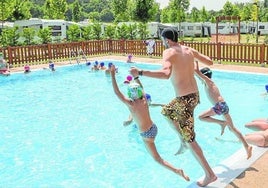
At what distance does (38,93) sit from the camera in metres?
13.2

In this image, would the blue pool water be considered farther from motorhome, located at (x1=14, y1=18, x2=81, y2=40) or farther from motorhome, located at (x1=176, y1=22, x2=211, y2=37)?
motorhome, located at (x1=176, y1=22, x2=211, y2=37)

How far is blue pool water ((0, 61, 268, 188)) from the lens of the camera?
6.07m

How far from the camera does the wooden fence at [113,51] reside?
1653 cm

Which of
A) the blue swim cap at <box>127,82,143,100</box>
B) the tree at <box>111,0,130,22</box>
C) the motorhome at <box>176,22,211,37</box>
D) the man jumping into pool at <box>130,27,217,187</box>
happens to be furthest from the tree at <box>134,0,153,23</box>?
the blue swim cap at <box>127,82,143,100</box>

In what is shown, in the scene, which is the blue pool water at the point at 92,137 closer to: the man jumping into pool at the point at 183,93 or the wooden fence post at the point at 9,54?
the man jumping into pool at the point at 183,93

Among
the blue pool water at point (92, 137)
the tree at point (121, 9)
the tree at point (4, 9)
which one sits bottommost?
the blue pool water at point (92, 137)

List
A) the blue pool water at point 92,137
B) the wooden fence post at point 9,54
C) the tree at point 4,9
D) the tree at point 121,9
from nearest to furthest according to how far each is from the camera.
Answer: the blue pool water at point 92,137 < the wooden fence post at point 9,54 < the tree at point 4,9 < the tree at point 121,9

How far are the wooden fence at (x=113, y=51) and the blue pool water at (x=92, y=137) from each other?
2543 mm

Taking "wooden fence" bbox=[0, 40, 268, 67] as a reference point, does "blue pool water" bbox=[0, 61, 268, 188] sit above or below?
below

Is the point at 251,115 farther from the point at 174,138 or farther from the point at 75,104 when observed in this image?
the point at 75,104

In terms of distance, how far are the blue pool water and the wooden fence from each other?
2.54 m

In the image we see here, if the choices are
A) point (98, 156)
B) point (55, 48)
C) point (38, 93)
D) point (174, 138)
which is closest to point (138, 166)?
point (98, 156)

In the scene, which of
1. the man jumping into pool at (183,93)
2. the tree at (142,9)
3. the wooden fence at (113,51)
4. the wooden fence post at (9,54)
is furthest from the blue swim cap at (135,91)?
the tree at (142,9)

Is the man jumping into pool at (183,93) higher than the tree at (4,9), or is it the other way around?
the tree at (4,9)
